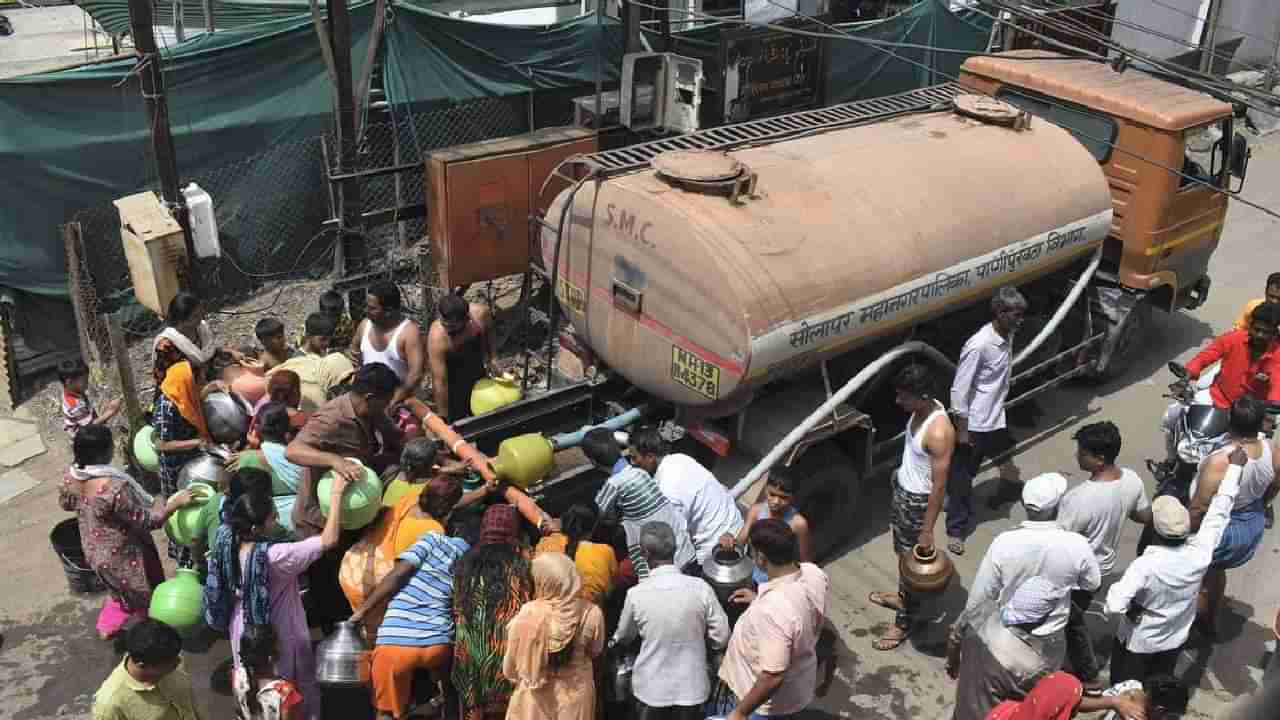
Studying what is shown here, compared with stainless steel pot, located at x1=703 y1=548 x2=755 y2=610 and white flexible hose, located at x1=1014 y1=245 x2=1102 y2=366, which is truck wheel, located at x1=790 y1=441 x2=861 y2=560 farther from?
white flexible hose, located at x1=1014 y1=245 x2=1102 y2=366

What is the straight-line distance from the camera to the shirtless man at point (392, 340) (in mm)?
7016

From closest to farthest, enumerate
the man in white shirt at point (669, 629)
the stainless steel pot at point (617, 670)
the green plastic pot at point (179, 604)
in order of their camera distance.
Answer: the man in white shirt at point (669, 629), the stainless steel pot at point (617, 670), the green plastic pot at point (179, 604)

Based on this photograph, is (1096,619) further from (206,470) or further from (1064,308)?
(206,470)

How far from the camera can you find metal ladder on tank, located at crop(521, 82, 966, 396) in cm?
748

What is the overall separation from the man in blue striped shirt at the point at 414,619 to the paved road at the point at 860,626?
1.51 meters

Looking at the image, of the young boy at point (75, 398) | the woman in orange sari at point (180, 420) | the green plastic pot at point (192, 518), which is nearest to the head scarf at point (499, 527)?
the green plastic pot at point (192, 518)

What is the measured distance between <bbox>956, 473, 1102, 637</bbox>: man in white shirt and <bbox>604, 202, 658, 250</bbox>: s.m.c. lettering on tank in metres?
2.75

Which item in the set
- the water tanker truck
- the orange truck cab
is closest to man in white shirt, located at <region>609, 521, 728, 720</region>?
the water tanker truck

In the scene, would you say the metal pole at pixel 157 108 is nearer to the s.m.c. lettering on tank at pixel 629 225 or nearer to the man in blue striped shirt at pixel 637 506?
the s.m.c. lettering on tank at pixel 629 225

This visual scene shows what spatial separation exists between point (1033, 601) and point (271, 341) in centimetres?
483

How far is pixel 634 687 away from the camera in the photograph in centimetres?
511

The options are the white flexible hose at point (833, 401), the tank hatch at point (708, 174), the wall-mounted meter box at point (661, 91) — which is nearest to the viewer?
the white flexible hose at point (833, 401)

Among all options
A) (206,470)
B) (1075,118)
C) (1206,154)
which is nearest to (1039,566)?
(206,470)

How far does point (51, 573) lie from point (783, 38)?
30.1 feet
